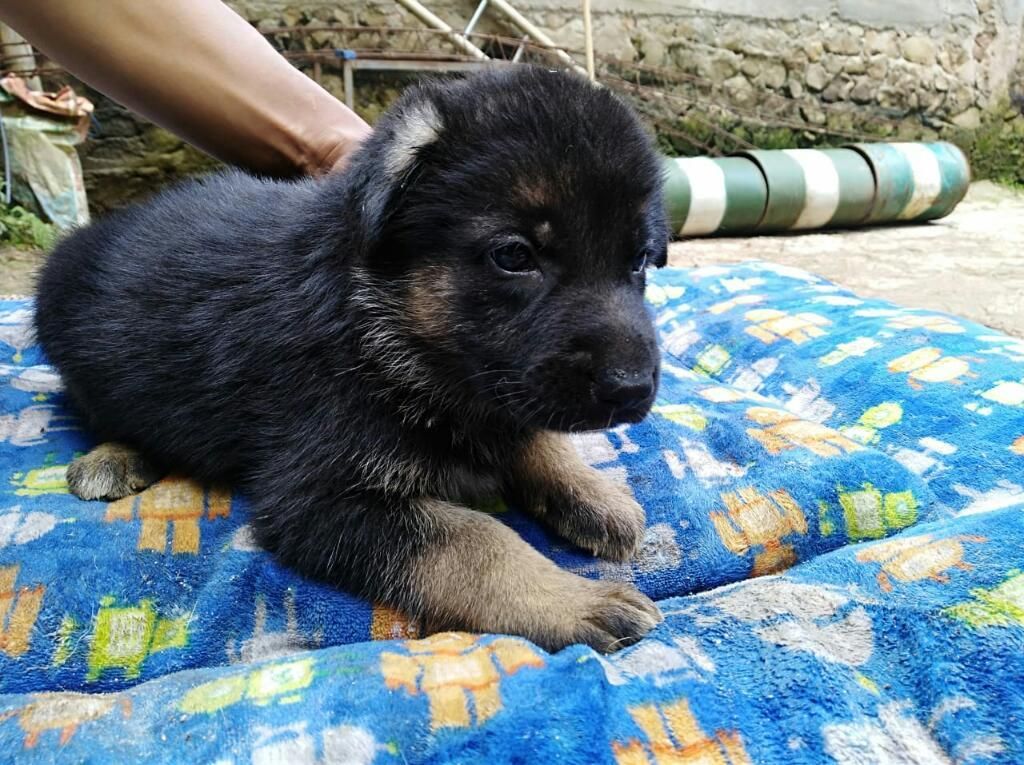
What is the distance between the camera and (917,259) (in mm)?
7410

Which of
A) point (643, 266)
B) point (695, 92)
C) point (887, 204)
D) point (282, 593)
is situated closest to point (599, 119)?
point (643, 266)

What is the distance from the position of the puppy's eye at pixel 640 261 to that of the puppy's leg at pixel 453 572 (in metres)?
0.78

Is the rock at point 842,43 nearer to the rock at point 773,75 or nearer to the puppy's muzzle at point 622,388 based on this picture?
the rock at point 773,75

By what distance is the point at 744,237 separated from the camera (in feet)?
27.5

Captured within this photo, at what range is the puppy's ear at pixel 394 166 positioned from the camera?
197 centimetres

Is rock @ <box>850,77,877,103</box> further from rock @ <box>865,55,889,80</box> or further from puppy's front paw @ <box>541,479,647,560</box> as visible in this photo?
puppy's front paw @ <box>541,479,647,560</box>

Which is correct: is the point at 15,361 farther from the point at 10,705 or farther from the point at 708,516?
the point at 708,516

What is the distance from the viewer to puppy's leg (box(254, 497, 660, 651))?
181 centimetres

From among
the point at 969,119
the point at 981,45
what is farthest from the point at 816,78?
the point at 981,45

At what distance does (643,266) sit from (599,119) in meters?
0.42

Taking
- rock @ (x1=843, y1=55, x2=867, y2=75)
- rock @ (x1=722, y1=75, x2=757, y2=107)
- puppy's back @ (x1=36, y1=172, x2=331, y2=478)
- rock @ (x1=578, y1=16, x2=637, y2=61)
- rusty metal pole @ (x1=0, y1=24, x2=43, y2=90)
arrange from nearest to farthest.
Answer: puppy's back @ (x1=36, y1=172, x2=331, y2=478) → rusty metal pole @ (x1=0, y1=24, x2=43, y2=90) → rock @ (x1=578, y1=16, x2=637, y2=61) → rock @ (x1=722, y1=75, x2=757, y2=107) → rock @ (x1=843, y1=55, x2=867, y2=75)

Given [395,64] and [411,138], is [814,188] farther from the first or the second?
[411,138]

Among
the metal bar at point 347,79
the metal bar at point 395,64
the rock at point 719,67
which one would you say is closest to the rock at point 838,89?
the rock at point 719,67

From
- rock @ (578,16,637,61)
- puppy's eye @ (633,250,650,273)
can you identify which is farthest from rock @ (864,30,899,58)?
puppy's eye @ (633,250,650,273)
